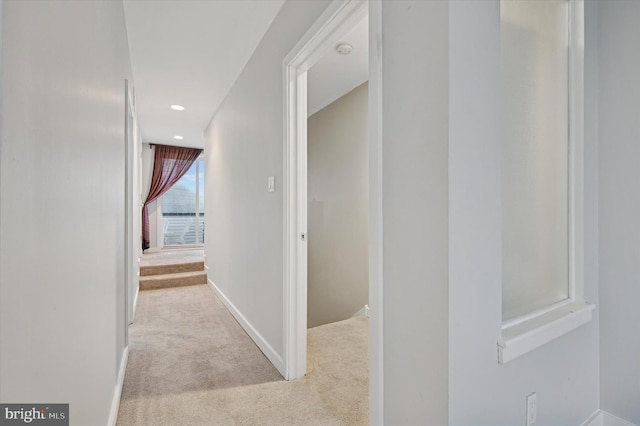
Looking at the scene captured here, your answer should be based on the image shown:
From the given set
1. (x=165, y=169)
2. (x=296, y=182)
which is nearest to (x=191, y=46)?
(x=296, y=182)

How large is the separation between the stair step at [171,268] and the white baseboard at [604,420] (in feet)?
15.9

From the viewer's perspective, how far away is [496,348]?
101 centimetres

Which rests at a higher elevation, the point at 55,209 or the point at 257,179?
the point at 257,179

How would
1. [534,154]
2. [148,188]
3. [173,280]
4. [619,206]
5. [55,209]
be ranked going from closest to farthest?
[55,209]
[534,154]
[619,206]
[173,280]
[148,188]

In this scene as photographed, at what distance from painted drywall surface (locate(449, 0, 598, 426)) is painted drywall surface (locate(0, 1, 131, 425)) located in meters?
1.04

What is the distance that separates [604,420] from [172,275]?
4.81 metres

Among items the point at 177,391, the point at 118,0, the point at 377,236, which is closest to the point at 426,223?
the point at 377,236

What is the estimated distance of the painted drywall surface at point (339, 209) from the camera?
3395 millimetres

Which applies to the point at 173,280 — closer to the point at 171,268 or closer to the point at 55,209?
the point at 171,268

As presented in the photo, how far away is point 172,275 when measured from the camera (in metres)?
4.59

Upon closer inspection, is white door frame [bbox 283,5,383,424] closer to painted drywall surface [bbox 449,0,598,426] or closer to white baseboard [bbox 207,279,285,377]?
white baseboard [bbox 207,279,285,377]

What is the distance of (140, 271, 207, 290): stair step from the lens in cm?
425

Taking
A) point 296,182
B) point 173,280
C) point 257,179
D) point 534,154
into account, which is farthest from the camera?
point 173,280

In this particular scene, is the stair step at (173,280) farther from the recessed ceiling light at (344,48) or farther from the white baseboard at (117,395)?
the recessed ceiling light at (344,48)
